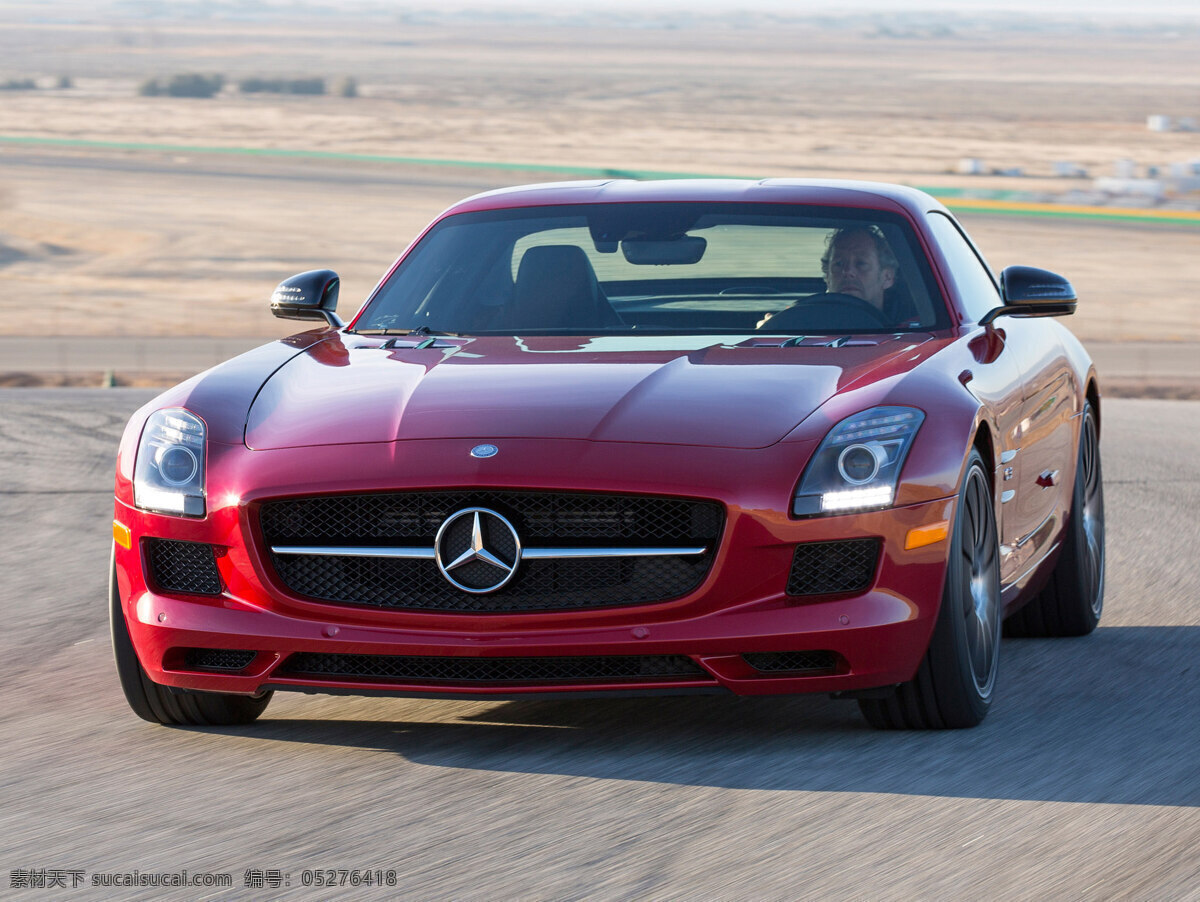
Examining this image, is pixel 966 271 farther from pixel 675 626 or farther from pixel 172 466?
pixel 172 466

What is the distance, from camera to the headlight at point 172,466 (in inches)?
195

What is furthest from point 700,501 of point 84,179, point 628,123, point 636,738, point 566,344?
point 628,123

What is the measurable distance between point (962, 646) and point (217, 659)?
1868 millimetres

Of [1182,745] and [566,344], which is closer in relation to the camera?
[1182,745]

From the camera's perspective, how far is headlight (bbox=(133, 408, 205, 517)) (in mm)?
4953

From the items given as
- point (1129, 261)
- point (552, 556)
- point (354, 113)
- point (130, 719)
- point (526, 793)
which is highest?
point (552, 556)

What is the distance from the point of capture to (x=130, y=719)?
5.45 m

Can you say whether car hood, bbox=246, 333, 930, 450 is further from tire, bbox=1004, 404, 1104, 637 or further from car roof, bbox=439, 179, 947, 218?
tire, bbox=1004, 404, 1104, 637

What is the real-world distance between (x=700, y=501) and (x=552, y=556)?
38cm

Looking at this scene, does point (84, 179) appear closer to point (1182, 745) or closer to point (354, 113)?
point (354, 113)

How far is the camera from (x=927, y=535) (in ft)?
15.7

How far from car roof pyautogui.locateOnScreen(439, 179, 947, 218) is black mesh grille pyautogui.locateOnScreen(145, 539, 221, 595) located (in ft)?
6.88

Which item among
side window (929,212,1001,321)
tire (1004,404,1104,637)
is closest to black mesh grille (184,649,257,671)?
side window (929,212,1001,321)

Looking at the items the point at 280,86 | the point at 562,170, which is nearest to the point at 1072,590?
the point at 562,170
